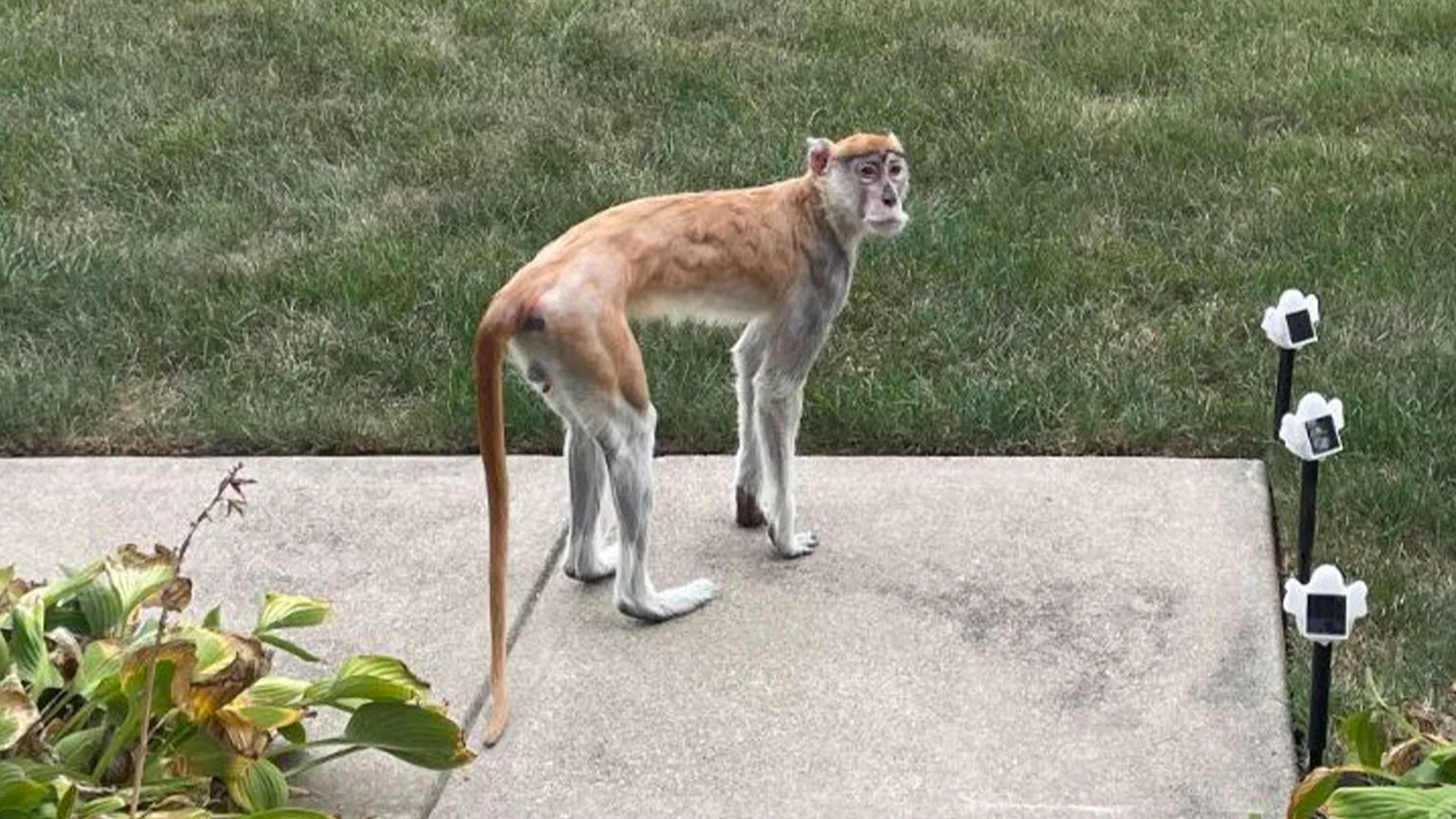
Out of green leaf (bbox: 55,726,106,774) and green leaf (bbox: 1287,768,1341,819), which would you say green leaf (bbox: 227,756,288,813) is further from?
green leaf (bbox: 1287,768,1341,819)

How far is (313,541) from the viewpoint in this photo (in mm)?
5105

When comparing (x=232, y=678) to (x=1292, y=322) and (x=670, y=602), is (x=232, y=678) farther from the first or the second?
(x=1292, y=322)

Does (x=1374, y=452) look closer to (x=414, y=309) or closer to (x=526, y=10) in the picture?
(x=414, y=309)

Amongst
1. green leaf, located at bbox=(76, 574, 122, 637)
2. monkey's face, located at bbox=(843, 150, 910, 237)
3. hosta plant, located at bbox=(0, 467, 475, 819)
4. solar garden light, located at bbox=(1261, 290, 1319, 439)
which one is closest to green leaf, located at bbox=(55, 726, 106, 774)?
hosta plant, located at bbox=(0, 467, 475, 819)

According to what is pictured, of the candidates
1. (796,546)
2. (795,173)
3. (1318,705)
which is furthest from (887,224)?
(795,173)

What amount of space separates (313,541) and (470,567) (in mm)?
456

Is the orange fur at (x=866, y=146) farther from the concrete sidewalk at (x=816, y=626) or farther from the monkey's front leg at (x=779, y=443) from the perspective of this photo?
the concrete sidewalk at (x=816, y=626)

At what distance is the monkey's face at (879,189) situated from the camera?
4637 millimetres

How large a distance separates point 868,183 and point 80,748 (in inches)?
86.4

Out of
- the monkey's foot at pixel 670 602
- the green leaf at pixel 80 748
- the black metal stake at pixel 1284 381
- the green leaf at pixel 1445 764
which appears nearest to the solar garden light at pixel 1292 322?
the black metal stake at pixel 1284 381

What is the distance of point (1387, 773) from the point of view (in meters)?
3.55

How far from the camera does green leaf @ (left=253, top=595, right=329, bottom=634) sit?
4.19 m

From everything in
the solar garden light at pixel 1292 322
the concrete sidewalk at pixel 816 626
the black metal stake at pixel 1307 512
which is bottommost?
the concrete sidewalk at pixel 816 626

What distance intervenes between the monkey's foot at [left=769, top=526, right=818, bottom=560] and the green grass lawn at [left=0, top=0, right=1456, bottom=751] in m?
0.71
